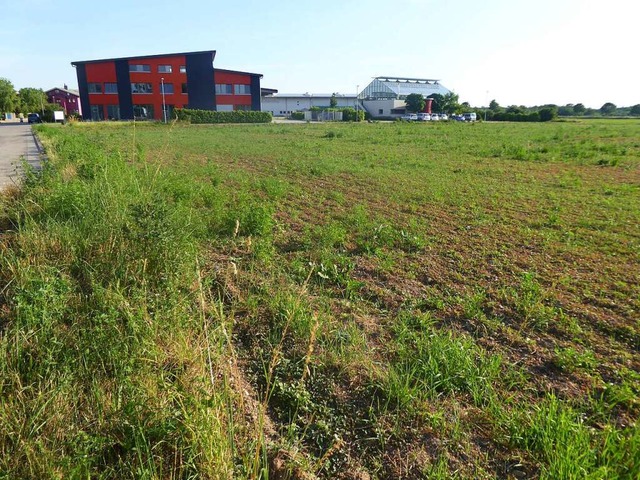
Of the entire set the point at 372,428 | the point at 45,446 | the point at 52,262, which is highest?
the point at 52,262

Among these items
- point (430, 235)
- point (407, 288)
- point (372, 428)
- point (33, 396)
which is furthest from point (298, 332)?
point (430, 235)

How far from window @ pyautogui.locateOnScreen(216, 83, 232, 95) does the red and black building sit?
1226 millimetres

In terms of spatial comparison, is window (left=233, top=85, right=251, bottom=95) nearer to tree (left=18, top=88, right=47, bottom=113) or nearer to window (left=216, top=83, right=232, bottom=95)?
window (left=216, top=83, right=232, bottom=95)

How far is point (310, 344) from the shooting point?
1903 millimetres

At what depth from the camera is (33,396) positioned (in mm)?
2529

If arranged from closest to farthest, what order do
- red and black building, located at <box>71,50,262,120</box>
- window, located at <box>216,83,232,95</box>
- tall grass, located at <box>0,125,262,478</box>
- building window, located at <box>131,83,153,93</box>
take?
tall grass, located at <box>0,125,262,478</box>
red and black building, located at <box>71,50,262,120</box>
building window, located at <box>131,83,153,93</box>
window, located at <box>216,83,232,95</box>

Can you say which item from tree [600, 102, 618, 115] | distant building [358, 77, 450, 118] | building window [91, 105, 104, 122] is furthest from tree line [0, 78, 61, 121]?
tree [600, 102, 618, 115]

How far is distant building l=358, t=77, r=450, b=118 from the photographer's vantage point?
89.6 metres

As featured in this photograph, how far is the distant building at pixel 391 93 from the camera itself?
89.6m

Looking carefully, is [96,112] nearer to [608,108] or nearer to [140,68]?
[140,68]

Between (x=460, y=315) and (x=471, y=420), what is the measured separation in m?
1.46

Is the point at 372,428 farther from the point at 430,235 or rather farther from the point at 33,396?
the point at 430,235

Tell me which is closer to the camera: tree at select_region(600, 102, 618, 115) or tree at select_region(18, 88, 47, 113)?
tree at select_region(18, 88, 47, 113)

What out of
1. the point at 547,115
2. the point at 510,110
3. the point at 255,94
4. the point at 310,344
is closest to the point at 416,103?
the point at 510,110
